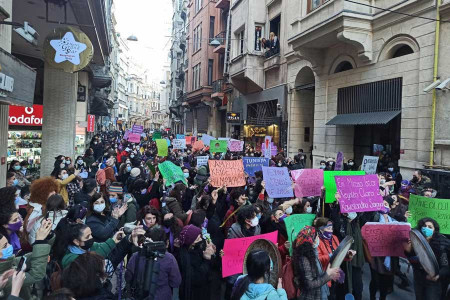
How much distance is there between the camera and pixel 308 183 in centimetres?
662

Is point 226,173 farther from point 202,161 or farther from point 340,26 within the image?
point 340,26

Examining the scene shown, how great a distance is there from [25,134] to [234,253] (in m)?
→ 12.1

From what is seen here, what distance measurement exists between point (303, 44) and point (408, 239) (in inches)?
485

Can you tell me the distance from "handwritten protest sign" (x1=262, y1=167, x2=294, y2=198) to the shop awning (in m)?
6.81

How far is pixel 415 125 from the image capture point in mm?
11469

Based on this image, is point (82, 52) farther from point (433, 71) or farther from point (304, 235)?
point (433, 71)

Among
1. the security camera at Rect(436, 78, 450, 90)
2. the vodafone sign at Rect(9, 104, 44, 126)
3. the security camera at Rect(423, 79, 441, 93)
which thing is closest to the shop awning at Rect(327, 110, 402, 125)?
the security camera at Rect(423, 79, 441, 93)

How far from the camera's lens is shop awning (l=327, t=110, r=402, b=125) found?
1200 centimetres

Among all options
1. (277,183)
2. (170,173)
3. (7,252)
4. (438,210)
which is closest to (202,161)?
(170,173)

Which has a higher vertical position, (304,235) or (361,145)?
(361,145)

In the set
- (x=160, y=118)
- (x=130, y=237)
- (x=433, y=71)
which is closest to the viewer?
(x=130, y=237)

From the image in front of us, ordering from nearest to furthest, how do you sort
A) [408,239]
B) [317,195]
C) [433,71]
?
[408,239] < [317,195] < [433,71]

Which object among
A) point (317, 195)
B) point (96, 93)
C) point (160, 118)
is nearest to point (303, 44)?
point (317, 195)

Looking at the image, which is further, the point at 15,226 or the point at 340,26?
the point at 340,26
